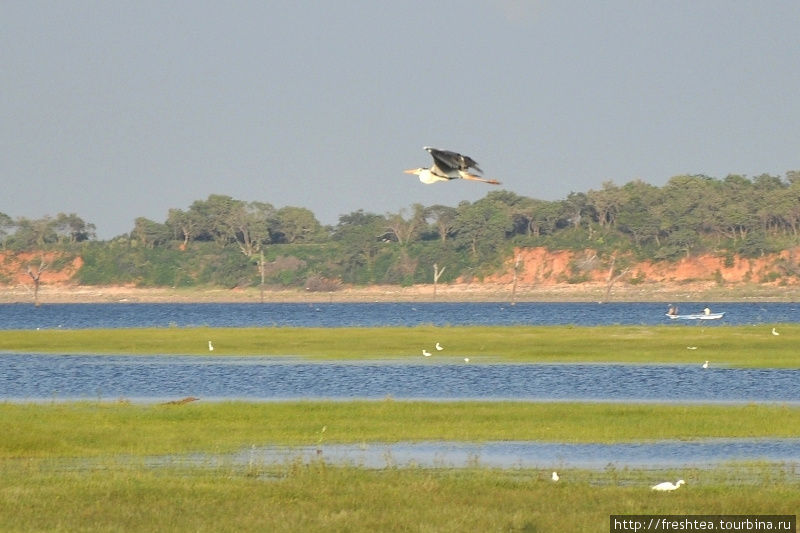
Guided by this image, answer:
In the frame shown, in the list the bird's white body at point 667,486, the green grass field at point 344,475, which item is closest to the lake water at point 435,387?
the green grass field at point 344,475

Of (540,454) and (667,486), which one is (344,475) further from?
(667,486)

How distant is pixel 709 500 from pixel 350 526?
19.8 ft

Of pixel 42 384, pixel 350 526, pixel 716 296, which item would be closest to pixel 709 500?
pixel 350 526

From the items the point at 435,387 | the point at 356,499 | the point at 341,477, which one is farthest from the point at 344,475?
the point at 435,387

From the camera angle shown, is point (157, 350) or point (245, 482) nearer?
point (245, 482)

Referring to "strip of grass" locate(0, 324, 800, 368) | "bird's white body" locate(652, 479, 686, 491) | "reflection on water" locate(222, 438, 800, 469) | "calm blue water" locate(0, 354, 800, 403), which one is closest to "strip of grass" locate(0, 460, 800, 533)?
"bird's white body" locate(652, 479, 686, 491)

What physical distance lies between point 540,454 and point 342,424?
7.08 metres

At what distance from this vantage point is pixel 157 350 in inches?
2569

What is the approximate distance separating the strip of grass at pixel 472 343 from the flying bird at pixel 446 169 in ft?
115

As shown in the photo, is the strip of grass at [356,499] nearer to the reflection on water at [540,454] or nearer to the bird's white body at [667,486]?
the bird's white body at [667,486]

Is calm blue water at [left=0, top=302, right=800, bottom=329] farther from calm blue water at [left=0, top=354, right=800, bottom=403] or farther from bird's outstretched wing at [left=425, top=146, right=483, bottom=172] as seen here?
bird's outstretched wing at [left=425, top=146, right=483, bottom=172]

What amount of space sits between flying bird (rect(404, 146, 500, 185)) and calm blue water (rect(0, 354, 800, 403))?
21.1 metres

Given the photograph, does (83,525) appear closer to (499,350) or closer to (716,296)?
(499,350)

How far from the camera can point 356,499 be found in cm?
2178
